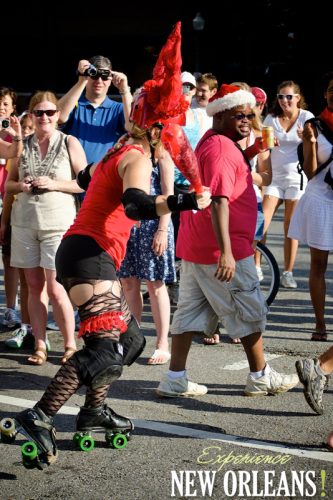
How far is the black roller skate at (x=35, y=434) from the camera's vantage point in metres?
4.62

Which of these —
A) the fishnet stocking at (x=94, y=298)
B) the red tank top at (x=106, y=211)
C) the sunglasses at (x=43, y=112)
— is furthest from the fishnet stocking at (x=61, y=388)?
the sunglasses at (x=43, y=112)

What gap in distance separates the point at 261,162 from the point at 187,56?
2430 cm

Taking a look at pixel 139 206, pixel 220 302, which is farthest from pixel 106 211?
pixel 220 302

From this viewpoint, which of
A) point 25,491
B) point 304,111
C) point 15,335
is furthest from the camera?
point 304,111

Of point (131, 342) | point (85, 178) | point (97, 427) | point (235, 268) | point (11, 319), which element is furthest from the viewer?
point (11, 319)

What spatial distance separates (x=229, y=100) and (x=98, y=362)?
1961mm

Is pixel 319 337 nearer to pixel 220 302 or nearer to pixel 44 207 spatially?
pixel 220 302

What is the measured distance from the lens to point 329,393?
6.06 metres

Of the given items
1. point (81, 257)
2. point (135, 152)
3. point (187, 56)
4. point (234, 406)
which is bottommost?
point (234, 406)

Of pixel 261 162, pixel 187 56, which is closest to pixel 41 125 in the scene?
pixel 261 162

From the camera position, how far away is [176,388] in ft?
19.6

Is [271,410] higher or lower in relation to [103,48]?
lower

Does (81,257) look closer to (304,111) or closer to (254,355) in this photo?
(254,355)

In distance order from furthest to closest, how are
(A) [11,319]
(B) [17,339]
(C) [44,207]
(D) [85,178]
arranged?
(A) [11,319], (B) [17,339], (C) [44,207], (D) [85,178]
